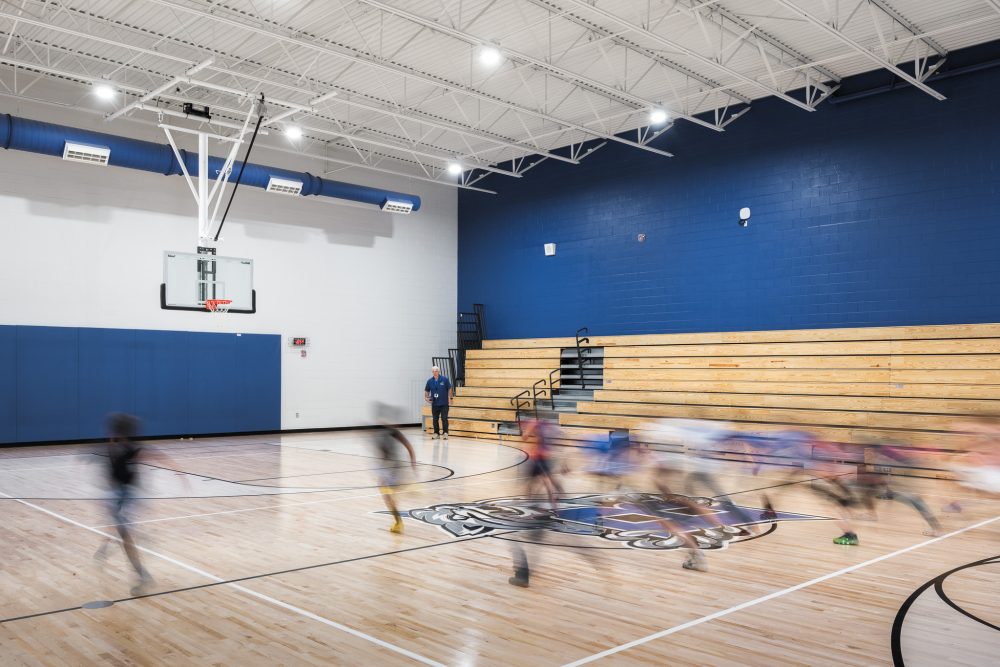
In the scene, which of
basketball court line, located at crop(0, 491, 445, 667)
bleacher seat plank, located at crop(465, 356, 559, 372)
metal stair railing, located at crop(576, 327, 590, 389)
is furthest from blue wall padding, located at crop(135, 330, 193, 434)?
basketball court line, located at crop(0, 491, 445, 667)

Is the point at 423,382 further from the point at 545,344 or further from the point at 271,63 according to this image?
the point at 271,63

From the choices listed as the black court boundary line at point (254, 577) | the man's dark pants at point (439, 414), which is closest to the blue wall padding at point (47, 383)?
the man's dark pants at point (439, 414)

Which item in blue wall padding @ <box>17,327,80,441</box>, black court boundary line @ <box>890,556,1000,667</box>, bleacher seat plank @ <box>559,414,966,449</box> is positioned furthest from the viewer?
blue wall padding @ <box>17,327,80,441</box>

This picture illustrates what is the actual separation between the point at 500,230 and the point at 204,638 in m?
18.7

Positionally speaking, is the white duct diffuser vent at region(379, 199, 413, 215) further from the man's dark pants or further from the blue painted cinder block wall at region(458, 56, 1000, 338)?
the man's dark pants

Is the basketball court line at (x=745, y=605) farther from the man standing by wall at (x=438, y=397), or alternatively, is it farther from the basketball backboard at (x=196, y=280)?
the basketball backboard at (x=196, y=280)

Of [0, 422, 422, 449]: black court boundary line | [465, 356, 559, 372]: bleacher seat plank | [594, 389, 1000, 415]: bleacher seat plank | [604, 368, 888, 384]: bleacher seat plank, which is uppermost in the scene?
[465, 356, 559, 372]: bleacher seat plank

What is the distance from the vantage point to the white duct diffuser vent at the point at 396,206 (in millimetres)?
21188

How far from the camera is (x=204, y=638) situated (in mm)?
4797

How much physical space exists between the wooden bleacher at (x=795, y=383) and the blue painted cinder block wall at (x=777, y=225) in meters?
0.66

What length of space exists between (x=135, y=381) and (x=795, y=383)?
14.1 m

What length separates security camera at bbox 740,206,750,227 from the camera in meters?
17.3

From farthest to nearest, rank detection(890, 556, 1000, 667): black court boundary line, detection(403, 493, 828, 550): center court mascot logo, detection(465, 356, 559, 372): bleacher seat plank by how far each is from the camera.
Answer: detection(465, 356, 559, 372): bleacher seat plank, detection(403, 493, 828, 550): center court mascot logo, detection(890, 556, 1000, 667): black court boundary line

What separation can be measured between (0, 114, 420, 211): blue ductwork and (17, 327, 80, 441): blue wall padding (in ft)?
12.5
